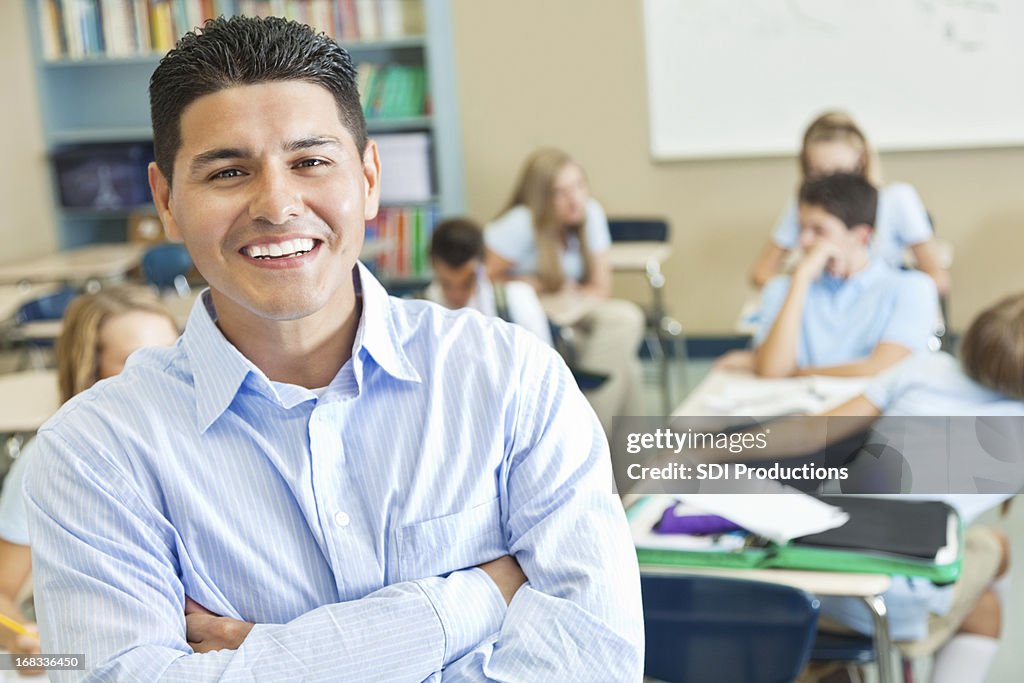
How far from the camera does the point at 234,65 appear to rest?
1.18 metres

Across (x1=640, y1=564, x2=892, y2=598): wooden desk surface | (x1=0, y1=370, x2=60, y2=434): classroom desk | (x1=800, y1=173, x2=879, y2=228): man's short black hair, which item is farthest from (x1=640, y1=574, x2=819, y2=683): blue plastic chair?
(x1=0, y1=370, x2=60, y2=434): classroom desk

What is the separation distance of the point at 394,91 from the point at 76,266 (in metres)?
1.84

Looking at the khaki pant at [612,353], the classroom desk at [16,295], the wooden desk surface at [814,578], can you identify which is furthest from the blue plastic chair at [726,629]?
the classroom desk at [16,295]

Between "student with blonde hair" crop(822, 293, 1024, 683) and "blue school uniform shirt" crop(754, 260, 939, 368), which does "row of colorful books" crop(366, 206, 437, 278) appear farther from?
"student with blonde hair" crop(822, 293, 1024, 683)

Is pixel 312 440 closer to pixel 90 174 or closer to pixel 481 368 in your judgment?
pixel 481 368

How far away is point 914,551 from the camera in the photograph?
2117 mm

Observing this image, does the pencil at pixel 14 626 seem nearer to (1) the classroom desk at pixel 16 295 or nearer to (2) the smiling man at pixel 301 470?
(2) the smiling man at pixel 301 470

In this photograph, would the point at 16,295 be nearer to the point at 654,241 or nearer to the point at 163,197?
the point at 654,241

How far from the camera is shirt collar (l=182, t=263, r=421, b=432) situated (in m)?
1.23

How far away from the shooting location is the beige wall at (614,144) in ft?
19.6

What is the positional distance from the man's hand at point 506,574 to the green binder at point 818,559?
3.21 ft

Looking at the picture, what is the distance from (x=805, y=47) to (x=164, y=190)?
5001mm

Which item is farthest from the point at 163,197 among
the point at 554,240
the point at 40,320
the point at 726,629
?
the point at 40,320

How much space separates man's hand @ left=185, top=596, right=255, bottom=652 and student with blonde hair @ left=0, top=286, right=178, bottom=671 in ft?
3.75
